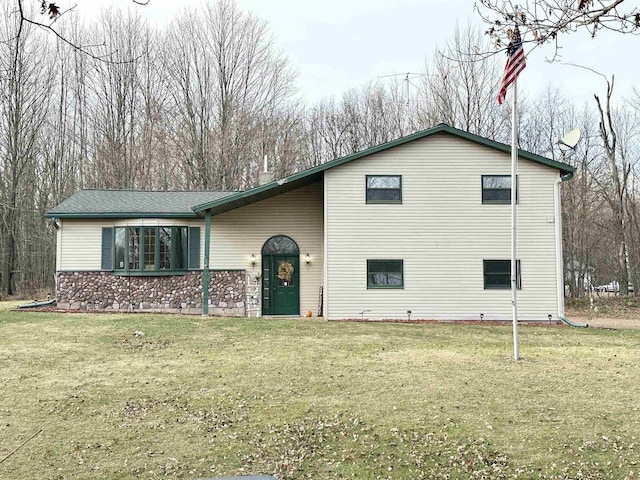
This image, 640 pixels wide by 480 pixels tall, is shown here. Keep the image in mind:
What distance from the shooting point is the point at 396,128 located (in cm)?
2812

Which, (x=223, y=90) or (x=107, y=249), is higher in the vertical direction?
(x=223, y=90)

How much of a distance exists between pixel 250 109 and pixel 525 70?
65.3 ft

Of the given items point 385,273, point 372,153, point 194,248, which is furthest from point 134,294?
point 372,153

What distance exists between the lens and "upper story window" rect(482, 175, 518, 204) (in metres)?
14.2

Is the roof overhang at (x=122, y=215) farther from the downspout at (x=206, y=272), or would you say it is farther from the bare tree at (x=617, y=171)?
the bare tree at (x=617, y=171)

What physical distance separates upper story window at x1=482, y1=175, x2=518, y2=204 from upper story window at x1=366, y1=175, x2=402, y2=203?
7.67 feet

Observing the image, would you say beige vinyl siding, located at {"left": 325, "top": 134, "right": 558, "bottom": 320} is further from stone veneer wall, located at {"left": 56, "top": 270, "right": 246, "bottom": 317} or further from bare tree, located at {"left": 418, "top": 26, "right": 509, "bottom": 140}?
bare tree, located at {"left": 418, "top": 26, "right": 509, "bottom": 140}

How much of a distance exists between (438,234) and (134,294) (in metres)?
9.00

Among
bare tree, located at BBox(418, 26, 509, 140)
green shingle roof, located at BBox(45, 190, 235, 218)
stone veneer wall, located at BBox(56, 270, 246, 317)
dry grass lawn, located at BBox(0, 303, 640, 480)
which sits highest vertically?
bare tree, located at BBox(418, 26, 509, 140)

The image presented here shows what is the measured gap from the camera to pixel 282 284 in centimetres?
1593

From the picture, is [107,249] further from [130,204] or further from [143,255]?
[130,204]

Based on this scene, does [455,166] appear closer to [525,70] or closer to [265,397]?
[525,70]

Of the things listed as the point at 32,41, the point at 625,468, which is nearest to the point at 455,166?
the point at 625,468

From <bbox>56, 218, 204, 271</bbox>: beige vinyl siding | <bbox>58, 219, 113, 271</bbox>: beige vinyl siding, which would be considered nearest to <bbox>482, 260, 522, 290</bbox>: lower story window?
<bbox>56, 218, 204, 271</bbox>: beige vinyl siding
